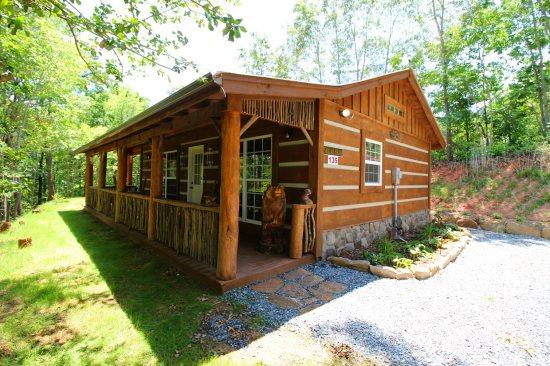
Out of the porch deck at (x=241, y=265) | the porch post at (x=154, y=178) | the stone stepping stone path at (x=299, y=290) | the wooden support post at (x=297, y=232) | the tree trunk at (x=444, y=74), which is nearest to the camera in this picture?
the stone stepping stone path at (x=299, y=290)

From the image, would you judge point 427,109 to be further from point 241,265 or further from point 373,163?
point 241,265

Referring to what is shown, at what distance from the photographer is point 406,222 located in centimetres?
817

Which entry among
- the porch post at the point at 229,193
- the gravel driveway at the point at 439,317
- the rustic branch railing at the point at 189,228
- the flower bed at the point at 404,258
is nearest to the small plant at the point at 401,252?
the flower bed at the point at 404,258

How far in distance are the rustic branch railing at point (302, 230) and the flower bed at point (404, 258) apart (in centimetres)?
60

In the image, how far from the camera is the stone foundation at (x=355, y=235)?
512 centimetres

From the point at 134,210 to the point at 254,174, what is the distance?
317cm

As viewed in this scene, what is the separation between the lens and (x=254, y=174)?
6109 mm

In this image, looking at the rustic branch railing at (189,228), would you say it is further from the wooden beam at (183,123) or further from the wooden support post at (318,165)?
the wooden support post at (318,165)

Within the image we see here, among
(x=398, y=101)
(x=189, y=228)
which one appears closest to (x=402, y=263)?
(x=189, y=228)

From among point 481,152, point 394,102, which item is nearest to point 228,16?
point 394,102

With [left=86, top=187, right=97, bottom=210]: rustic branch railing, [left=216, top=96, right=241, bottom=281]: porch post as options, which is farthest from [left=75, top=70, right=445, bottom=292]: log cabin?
[left=86, top=187, right=97, bottom=210]: rustic branch railing

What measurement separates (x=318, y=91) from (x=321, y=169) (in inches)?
51.2

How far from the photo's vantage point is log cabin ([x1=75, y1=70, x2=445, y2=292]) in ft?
11.8

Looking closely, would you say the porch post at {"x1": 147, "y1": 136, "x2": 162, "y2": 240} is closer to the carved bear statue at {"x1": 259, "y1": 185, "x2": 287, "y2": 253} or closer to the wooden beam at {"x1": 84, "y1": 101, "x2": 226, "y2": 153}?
the wooden beam at {"x1": 84, "y1": 101, "x2": 226, "y2": 153}
